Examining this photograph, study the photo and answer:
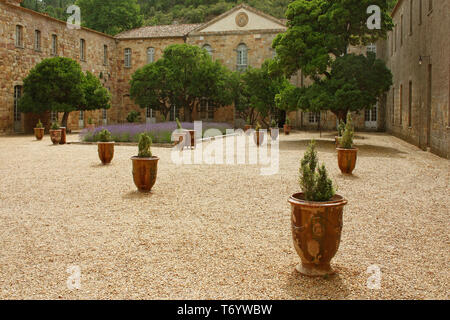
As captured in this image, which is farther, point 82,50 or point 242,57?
point 242,57

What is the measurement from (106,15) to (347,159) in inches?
1634

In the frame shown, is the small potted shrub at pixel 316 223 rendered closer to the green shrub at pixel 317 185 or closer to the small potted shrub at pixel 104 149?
the green shrub at pixel 317 185

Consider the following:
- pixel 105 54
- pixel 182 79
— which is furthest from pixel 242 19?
pixel 105 54

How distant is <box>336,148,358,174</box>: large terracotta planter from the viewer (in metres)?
9.55

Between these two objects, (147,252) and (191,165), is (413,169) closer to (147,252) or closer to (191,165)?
(191,165)

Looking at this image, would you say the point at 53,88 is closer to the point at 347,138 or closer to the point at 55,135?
the point at 55,135

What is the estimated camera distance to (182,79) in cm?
2920

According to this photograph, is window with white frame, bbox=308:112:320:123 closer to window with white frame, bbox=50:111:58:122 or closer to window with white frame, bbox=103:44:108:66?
window with white frame, bbox=103:44:108:66

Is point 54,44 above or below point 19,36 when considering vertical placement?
above

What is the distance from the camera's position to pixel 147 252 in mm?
4547

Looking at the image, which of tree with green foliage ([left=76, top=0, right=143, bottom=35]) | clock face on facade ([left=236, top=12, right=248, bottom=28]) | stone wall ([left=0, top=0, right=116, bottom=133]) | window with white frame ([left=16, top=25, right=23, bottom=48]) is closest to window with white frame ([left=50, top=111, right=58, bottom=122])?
stone wall ([left=0, top=0, right=116, bottom=133])
